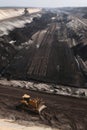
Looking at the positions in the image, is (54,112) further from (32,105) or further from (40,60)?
(40,60)

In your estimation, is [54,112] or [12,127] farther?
[54,112]

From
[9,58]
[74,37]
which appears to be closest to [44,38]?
[74,37]

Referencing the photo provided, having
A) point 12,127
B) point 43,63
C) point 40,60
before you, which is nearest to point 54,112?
point 12,127

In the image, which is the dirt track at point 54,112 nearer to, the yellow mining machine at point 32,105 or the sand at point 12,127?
the yellow mining machine at point 32,105

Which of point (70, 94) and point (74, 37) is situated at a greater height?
point (70, 94)

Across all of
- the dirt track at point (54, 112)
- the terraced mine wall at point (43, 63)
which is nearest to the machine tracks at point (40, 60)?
the terraced mine wall at point (43, 63)

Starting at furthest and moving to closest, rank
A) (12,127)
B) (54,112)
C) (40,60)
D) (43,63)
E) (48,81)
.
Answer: (40,60) < (43,63) < (48,81) < (54,112) < (12,127)

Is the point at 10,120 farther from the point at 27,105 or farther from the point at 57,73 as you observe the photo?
the point at 57,73

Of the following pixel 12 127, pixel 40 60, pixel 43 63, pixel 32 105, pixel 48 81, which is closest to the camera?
pixel 12 127

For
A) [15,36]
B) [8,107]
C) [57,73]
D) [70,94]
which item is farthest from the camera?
[15,36]
